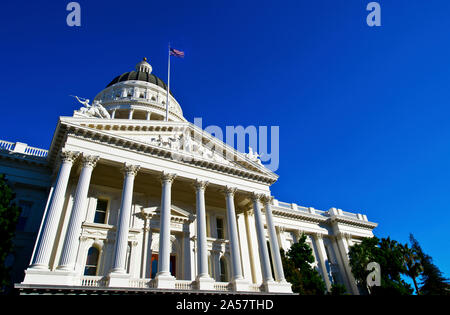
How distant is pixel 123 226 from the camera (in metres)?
19.0

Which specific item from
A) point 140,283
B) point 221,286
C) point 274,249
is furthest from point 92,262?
point 274,249

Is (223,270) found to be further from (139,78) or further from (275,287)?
(139,78)

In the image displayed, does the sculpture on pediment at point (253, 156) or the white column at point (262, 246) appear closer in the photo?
the white column at point (262, 246)

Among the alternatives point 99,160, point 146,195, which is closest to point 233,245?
point 146,195

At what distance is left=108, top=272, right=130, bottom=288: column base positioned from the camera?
655 inches

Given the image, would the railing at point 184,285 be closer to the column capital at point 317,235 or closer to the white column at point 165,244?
the white column at point 165,244

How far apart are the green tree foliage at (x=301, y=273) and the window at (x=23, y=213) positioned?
23.0 meters

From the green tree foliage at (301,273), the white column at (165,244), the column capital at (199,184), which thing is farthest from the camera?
the green tree foliage at (301,273)

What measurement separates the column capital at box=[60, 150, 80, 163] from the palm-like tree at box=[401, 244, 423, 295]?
133ft

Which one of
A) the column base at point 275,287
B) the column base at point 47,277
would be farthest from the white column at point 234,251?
the column base at point 47,277

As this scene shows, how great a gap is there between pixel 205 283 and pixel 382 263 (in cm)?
2494

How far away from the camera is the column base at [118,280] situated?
1662 centimetres
